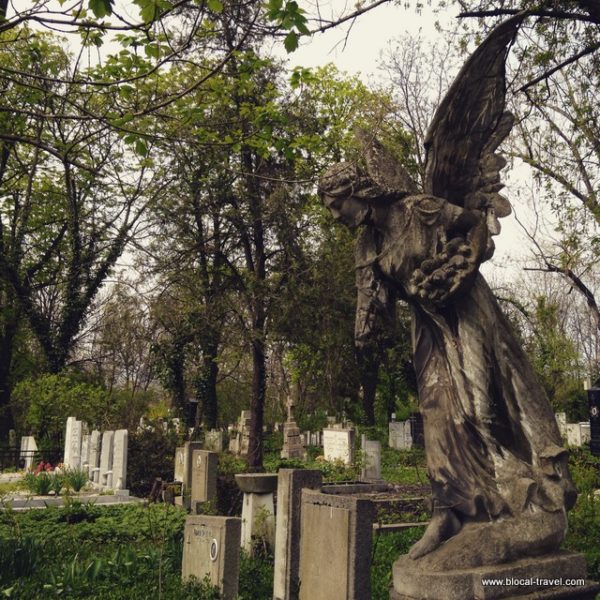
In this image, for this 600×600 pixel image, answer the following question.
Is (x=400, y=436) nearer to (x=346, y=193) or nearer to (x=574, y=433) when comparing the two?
(x=574, y=433)

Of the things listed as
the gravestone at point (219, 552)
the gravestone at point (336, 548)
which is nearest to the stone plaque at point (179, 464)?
the gravestone at point (219, 552)

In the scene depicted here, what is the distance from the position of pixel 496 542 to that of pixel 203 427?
760 inches

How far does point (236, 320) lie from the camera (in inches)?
714

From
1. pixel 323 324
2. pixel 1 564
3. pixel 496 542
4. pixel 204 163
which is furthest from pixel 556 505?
pixel 204 163

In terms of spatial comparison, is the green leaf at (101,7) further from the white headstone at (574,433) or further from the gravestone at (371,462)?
the white headstone at (574,433)

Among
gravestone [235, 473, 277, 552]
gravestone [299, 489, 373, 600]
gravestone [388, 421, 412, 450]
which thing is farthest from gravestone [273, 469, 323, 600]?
gravestone [388, 421, 412, 450]

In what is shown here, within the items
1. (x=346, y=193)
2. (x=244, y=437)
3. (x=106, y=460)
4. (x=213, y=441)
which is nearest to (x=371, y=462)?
(x=213, y=441)

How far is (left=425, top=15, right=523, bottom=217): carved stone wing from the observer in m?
A: 4.54

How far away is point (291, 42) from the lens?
17.3 feet

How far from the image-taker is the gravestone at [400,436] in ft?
88.3

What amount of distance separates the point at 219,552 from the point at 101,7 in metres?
4.25

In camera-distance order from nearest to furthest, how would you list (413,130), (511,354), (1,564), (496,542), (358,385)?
(496,542) < (511,354) < (1,564) < (413,130) < (358,385)

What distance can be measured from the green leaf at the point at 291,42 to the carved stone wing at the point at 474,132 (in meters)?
1.38

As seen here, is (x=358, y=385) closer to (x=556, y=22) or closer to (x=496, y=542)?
(x=556, y=22)
